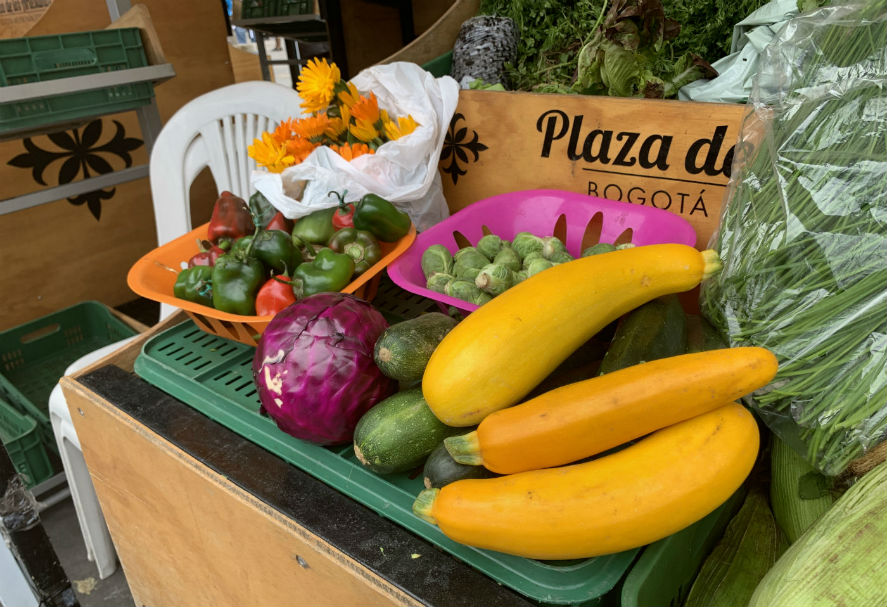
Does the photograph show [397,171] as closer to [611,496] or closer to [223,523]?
[223,523]

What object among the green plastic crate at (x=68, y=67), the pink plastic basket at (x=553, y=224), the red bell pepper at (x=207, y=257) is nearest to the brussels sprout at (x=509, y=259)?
the pink plastic basket at (x=553, y=224)

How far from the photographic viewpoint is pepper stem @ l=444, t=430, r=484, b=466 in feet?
2.09

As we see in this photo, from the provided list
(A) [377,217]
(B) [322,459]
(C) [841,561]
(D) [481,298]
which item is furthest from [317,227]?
(C) [841,561]

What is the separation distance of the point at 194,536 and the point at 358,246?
60 centimetres

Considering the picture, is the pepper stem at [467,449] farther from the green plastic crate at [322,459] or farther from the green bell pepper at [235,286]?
the green bell pepper at [235,286]

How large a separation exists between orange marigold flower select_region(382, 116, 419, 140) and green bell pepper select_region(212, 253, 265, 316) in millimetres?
495

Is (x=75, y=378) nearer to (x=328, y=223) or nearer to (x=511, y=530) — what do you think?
(x=328, y=223)

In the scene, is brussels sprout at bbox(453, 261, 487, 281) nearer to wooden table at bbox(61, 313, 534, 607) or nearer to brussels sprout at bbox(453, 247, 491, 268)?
brussels sprout at bbox(453, 247, 491, 268)

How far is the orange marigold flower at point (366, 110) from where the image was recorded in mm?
1442

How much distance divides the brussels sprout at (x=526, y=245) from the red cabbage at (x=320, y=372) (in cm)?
38

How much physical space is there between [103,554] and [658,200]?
1826 millimetres

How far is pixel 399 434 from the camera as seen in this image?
0.74 meters

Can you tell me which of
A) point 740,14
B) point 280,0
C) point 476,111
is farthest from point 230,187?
point 740,14

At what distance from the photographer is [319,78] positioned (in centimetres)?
146
